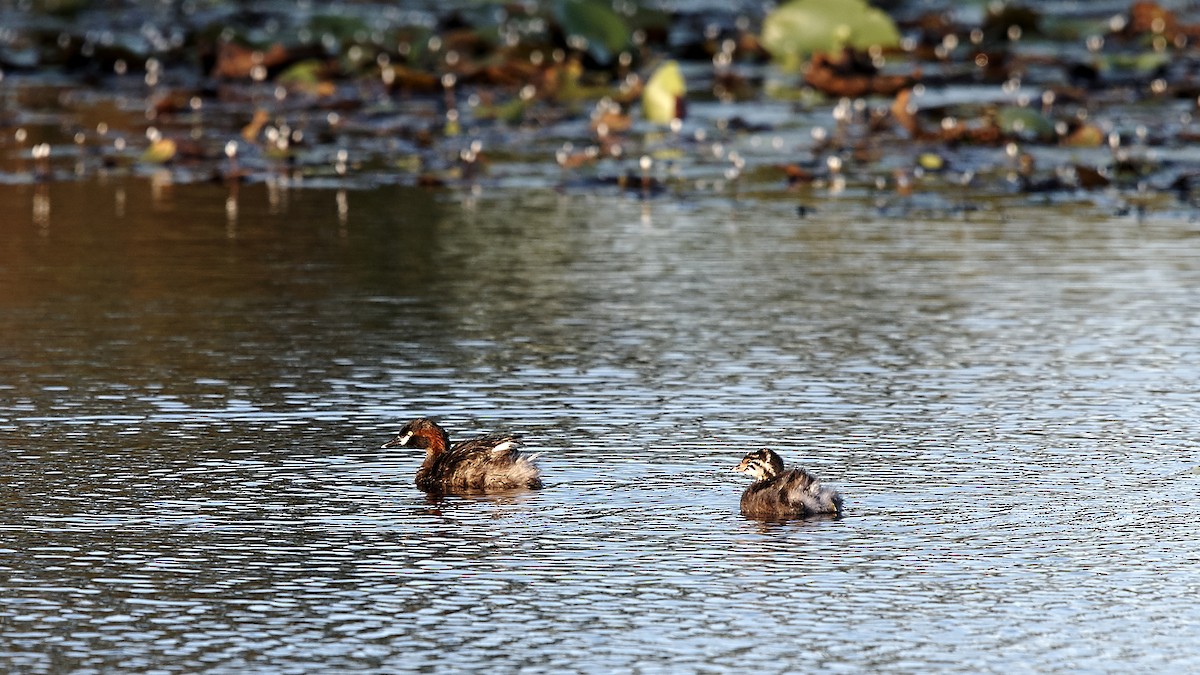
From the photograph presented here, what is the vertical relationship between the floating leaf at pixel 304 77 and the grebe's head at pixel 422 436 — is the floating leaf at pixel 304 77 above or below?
above

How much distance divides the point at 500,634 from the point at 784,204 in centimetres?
1155

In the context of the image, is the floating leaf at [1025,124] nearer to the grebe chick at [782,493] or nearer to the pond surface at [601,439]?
the pond surface at [601,439]

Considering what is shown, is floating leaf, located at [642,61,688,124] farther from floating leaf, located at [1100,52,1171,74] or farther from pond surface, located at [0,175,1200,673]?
floating leaf, located at [1100,52,1171,74]

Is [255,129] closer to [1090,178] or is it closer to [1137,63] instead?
[1090,178]

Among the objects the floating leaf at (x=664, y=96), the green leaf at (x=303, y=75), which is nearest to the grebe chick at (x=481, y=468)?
the floating leaf at (x=664, y=96)

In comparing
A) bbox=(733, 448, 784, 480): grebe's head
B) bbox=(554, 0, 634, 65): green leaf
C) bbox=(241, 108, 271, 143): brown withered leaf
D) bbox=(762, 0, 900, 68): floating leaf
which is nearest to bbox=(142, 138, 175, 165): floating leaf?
bbox=(241, 108, 271, 143): brown withered leaf

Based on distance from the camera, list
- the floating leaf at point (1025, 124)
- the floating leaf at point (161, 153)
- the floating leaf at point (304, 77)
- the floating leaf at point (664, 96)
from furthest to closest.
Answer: the floating leaf at point (304, 77) < the floating leaf at point (664, 96) < the floating leaf at point (1025, 124) < the floating leaf at point (161, 153)

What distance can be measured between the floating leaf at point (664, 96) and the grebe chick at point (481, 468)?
47.2ft

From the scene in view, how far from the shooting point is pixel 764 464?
28.5ft

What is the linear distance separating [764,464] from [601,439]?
1.43m

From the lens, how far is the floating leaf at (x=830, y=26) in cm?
2825

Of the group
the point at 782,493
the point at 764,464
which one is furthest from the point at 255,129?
the point at 782,493

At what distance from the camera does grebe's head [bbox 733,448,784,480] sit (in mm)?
8680

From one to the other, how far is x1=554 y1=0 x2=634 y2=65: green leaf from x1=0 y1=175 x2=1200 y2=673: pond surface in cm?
1064
